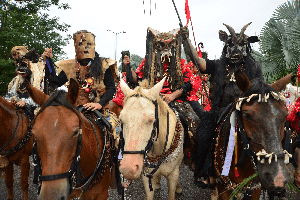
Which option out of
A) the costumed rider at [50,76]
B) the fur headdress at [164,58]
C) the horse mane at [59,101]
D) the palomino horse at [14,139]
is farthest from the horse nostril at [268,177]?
the palomino horse at [14,139]

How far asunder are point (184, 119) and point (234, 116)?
170 centimetres

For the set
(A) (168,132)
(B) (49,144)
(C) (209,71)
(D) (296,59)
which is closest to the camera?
(B) (49,144)

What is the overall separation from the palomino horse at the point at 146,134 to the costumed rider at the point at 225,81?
0.45m

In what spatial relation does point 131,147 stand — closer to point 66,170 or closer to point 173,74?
point 66,170

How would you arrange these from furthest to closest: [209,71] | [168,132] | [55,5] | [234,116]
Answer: [55,5] < [209,71] < [168,132] < [234,116]

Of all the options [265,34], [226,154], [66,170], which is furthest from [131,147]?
[265,34]

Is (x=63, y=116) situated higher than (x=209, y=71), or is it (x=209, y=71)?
(x=209, y=71)

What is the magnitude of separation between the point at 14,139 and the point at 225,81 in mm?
4437

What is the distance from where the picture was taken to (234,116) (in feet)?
7.71

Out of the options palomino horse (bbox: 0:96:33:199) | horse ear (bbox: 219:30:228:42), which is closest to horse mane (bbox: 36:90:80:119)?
palomino horse (bbox: 0:96:33:199)

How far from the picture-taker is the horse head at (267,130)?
1.87 meters

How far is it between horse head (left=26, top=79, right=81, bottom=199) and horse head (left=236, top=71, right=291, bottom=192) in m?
1.86

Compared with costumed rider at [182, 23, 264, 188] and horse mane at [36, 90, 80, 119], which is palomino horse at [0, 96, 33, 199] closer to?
horse mane at [36, 90, 80, 119]

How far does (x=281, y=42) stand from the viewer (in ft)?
42.7
